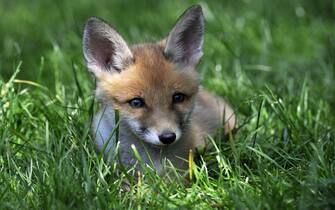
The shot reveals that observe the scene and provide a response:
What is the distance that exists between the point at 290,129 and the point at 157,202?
44.7 inches

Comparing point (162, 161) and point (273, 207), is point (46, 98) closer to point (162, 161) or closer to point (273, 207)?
point (162, 161)

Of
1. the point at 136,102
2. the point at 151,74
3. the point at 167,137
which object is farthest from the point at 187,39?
the point at 167,137

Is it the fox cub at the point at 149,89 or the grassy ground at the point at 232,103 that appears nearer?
the grassy ground at the point at 232,103

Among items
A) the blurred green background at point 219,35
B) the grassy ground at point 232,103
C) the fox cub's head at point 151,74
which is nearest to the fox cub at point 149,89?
the fox cub's head at point 151,74

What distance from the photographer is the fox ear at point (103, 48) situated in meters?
4.04

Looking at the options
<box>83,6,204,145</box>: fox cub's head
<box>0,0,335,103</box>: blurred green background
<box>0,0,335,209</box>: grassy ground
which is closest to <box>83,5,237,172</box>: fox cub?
<box>83,6,204,145</box>: fox cub's head

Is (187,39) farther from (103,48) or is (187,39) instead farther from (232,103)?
(232,103)

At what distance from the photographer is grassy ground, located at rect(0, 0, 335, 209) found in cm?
332

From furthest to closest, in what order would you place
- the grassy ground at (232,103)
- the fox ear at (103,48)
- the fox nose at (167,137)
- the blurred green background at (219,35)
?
the blurred green background at (219,35), the fox ear at (103,48), the fox nose at (167,137), the grassy ground at (232,103)

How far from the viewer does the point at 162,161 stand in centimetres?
392

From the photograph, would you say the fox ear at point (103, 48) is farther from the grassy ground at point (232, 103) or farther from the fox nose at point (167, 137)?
the fox nose at point (167, 137)

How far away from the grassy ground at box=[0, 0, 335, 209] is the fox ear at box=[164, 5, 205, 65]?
45 cm

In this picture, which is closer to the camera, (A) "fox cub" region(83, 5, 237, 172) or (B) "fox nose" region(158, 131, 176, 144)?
(B) "fox nose" region(158, 131, 176, 144)

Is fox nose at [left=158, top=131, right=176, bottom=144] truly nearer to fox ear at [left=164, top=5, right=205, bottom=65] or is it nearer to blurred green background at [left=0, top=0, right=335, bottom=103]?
fox ear at [left=164, top=5, right=205, bottom=65]
